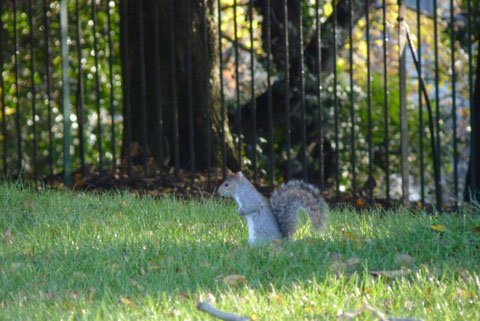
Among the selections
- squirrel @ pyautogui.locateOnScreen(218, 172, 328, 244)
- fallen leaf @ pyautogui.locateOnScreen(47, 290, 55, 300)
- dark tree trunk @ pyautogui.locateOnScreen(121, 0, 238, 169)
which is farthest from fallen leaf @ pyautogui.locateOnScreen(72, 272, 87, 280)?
dark tree trunk @ pyautogui.locateOnScreen(121, 0, 238, 169)

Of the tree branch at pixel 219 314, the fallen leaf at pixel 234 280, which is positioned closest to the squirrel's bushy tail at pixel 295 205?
the fallen leaf at pixel 234 280

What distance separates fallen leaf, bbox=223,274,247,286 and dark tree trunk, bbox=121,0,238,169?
12.7 ft

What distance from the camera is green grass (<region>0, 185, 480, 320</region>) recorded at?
→ 3.56 metres

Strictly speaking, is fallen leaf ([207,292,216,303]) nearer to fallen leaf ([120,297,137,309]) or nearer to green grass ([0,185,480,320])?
green grass ([0,185,480,320])

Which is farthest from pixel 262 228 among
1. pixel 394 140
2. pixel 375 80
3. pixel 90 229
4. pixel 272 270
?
pixel 375 80

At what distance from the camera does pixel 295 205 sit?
4.57 meters

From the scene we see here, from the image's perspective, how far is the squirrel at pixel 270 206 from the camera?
454 centimetres

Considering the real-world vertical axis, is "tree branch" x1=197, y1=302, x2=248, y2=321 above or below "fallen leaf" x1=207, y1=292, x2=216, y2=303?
above

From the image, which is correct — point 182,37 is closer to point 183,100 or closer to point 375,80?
point 183,100

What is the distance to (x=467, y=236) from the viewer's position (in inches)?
180

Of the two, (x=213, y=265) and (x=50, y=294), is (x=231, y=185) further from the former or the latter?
(x=50, y=294)

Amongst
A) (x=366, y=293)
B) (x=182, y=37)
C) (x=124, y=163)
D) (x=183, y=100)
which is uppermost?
(x=182, y=37)

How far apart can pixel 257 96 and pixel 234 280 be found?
19.5ft

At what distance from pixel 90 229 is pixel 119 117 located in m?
7.77
